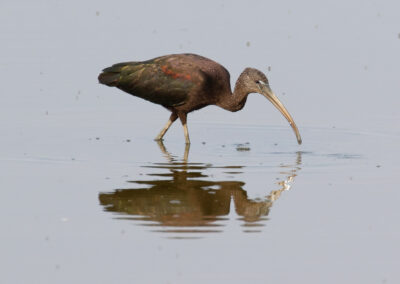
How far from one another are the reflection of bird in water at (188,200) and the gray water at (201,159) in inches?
1.4

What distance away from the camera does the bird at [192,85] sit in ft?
57.9

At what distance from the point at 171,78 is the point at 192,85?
Result: 1.56 feet

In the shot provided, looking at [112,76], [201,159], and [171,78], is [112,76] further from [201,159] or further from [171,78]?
[201,159]

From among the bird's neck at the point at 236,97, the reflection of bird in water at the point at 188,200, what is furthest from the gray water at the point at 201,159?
the bird's neck at the point at 236,97

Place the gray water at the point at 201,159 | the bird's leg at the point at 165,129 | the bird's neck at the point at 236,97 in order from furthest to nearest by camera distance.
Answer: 1. the bird's leg at the point at 165,129
2. the bird's neck at the point at 236,97
3. the gray water at the point at 201,159

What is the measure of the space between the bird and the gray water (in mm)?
612

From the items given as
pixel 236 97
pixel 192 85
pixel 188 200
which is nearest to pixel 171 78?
pixel 192 85

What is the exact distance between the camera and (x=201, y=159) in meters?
16.7

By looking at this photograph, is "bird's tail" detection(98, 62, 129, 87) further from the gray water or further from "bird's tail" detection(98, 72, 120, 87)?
the gray water

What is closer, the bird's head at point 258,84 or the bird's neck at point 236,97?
the bird's head at point 258,84

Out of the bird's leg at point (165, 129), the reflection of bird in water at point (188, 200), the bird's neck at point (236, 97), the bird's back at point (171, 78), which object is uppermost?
the bird's back at point (171, 78)

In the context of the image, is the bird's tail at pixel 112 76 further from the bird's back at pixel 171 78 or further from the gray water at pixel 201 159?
the gray water at pixel 201 159

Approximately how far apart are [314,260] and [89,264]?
2.19 meters

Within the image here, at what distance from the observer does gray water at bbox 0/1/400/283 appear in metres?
11.5
